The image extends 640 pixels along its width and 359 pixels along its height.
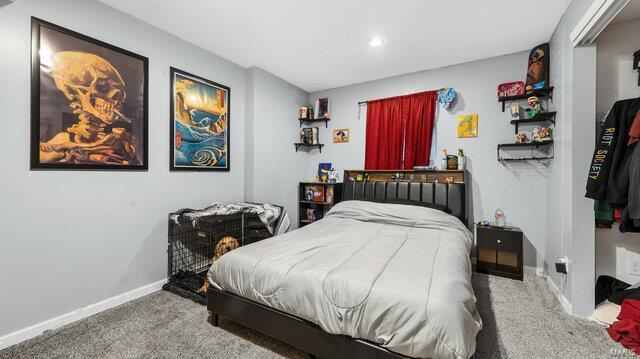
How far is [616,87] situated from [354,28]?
7.36ft

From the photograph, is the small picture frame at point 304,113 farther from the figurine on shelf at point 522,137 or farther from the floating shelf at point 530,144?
the figurine on shelf at point 522,137

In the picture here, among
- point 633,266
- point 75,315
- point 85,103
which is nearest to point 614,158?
point 633,266

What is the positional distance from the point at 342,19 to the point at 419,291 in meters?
2.32

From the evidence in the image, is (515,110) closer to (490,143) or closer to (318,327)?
(490,143)

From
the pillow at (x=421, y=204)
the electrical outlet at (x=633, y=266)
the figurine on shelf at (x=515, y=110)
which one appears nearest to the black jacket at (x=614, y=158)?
the electrical outlet at (x=633, y=266)

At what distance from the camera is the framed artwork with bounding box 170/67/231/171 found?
2.60 metres

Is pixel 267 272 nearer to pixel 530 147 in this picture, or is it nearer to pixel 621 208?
pixel 621 208

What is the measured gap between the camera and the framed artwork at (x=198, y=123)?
2.60 m

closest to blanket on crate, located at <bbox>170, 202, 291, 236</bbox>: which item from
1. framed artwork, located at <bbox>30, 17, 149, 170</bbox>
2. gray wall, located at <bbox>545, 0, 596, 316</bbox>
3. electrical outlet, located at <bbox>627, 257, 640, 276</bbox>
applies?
framed artwork, located at <bbox>30, 17, 149, 170</bbox>

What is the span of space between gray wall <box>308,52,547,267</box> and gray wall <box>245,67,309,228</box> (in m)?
1.65

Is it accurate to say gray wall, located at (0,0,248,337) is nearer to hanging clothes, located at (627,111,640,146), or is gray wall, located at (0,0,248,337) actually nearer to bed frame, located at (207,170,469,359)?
bed frame, located at (207,170,469,359)

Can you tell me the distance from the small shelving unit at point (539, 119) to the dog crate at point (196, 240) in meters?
3.09

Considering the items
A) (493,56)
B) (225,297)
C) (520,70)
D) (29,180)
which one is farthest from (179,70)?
(520,70)

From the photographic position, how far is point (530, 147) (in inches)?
Answer: 111
